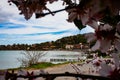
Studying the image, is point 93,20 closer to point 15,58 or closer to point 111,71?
point 111,71

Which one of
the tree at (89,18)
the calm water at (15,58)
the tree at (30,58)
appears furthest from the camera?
the calm water at (15,58)

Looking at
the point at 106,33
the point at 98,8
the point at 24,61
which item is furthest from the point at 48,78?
the point at 24,61

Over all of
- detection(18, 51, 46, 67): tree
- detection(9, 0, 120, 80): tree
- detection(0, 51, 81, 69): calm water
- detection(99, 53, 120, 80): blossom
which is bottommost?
detection(0, 51, 81, 69): calm water

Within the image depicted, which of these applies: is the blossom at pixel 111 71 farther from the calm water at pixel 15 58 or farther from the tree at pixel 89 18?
the calm water at pixel 15 58

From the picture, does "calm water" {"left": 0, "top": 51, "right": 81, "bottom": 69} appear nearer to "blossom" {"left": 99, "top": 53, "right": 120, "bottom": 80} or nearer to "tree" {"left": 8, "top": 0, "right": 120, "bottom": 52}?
"tree" {"left": 8, "top": 0, "right": 120, "bottom": 52}

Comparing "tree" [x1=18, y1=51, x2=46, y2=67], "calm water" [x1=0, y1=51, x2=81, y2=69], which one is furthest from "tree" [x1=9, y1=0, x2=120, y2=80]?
"tree" [x1=18, y1=51, x2=46, y2=67]

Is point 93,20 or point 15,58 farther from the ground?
point 93,20

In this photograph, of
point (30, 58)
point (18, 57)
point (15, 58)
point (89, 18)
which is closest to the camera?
point (89, 18)

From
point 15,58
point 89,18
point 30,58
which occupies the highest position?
point 89,18

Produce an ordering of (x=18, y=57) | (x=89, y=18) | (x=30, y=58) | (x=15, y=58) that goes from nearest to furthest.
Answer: (x=89, y=18)
(x=30, y=58)
(x=18, y=57)
(x=15, y=58)

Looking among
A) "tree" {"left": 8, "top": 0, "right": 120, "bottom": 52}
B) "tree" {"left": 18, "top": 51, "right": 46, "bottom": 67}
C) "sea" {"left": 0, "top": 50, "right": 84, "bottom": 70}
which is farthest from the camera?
"sea" {"left": 0, "top": 50, "right": 84, "bottom": 70}

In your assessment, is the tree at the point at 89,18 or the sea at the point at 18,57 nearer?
the tree at the point at 89,18

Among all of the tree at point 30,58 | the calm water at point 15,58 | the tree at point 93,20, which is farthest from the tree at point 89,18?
the tree at point 30,58

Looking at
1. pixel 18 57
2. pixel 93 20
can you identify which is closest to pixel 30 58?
pixel 18 57
